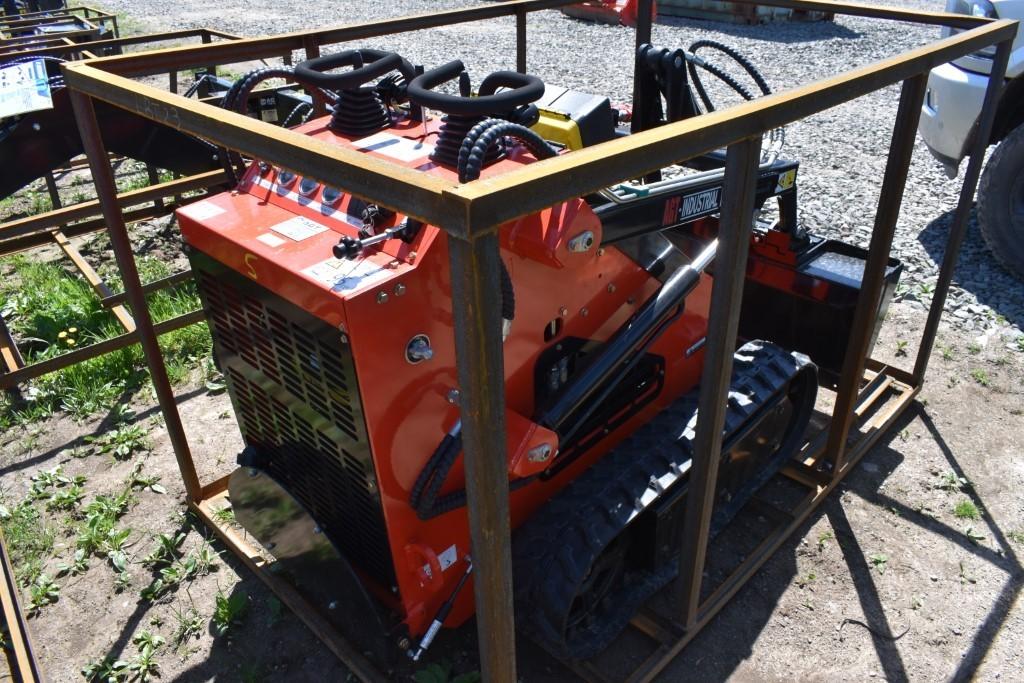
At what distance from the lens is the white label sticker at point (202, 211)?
7.21 ft

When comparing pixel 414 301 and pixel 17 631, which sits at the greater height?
pixel 414 301

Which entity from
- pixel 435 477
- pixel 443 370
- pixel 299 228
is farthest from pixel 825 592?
pixel 299 228

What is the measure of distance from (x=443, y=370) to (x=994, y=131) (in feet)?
13.0

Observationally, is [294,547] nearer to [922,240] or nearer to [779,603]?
[779,603]

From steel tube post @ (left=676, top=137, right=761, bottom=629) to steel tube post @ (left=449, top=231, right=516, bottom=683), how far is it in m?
0.68

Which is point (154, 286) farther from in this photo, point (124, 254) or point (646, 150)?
point (646, 150)

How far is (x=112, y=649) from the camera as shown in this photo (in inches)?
99.2

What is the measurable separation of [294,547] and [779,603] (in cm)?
151

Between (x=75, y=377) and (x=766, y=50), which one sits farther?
(x=766, y=50)

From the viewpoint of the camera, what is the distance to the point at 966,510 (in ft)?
9.59

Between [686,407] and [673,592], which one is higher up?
[686,407]

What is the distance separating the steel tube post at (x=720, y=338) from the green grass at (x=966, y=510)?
48.6 inches

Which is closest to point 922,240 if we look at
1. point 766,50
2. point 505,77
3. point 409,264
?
point 505,77

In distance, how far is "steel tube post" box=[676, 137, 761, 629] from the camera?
1.75 m
